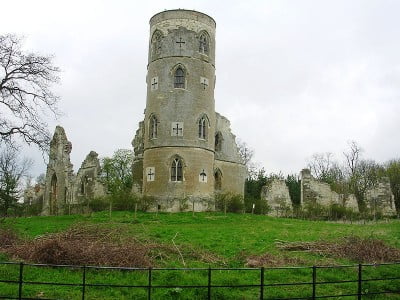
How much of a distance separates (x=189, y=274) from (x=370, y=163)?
7118 cm

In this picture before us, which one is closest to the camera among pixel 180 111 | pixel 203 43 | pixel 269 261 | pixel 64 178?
pixel 269 261

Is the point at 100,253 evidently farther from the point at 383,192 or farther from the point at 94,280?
the point at 383,192

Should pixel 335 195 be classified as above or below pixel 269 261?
above

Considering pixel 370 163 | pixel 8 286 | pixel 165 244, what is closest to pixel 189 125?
pixel 165 244

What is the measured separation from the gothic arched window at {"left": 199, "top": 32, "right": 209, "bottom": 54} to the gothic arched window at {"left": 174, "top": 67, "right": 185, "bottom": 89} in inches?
93.3

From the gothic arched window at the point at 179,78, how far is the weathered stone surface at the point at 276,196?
11688mm

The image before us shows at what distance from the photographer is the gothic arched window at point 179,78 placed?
132ft

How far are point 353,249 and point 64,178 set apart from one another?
32.4 m

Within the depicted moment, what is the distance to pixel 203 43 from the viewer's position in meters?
41.6

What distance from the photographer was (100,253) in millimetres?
17156

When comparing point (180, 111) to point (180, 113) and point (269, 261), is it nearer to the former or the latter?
point (180, 113)

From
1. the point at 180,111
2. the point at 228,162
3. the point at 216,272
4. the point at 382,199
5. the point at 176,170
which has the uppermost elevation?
the point at 180,111

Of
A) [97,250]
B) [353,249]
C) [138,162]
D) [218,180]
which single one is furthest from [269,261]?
[138,162]

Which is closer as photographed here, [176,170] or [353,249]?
[353,249]
